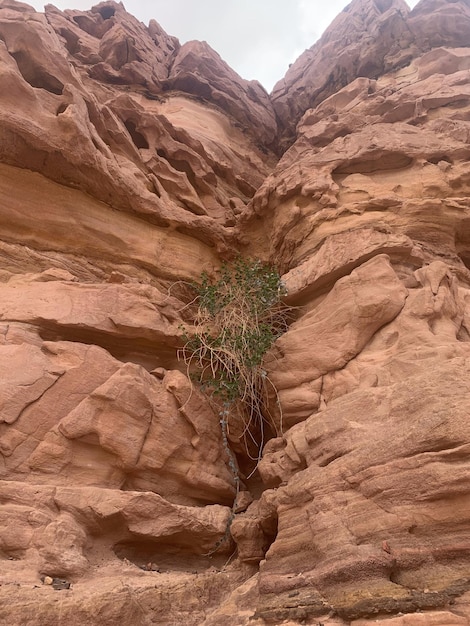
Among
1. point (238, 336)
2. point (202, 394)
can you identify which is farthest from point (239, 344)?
point (202, 394)

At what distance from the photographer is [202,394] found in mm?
7270

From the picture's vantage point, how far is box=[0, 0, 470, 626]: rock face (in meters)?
4.30

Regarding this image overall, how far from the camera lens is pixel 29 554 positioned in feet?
14.8

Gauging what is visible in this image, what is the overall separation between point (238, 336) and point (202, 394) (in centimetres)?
102

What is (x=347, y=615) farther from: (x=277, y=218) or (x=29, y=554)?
(x=277, y=218)

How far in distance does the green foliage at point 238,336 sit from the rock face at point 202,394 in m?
0.27

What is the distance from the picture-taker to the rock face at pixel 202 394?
14.1 feet

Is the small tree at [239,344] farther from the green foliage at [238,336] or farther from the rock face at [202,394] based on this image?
the rock face at [202,394]

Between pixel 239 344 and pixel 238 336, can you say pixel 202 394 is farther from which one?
pixel 238 336

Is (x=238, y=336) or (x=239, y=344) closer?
(x=239, y=344)

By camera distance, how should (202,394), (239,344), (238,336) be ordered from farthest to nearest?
(238,336) < (239,344) < (202,394)

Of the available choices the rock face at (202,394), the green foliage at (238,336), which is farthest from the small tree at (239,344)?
the rock face at (202,394)

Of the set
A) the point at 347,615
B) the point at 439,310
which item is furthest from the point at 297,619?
the point at 439,310

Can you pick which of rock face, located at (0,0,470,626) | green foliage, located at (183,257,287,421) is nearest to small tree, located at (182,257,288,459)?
green foliage, located at (183,257,287,421)
